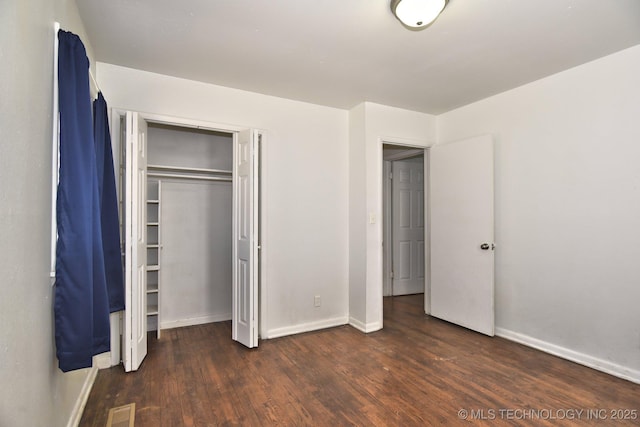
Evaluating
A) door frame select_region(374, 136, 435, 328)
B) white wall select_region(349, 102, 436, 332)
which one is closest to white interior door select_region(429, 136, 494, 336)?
door frame select_region(374, 136, 435, 328)

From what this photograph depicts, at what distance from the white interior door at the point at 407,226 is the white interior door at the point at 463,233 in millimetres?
1235

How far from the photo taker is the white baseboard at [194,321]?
3.69 metres

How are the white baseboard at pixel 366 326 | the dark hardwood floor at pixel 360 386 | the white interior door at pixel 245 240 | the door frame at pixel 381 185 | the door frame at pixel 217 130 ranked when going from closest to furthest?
the dark hardwood floor at pixel 360 386 < the door frame at pixel 217 130 < the white interior door at pixel 245 240 < the white baseboard at pixel 366 326 < the door frame at pixel 381 185

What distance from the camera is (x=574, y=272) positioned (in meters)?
2.86

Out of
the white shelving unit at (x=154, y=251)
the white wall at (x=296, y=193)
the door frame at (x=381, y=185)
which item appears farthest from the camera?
the door frame at (x=381, y=185)

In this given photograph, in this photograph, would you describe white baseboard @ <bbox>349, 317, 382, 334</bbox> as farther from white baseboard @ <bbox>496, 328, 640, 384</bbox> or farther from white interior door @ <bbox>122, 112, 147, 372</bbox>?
white interior door @ <bbox>122, 112, 147, 372</bbox>

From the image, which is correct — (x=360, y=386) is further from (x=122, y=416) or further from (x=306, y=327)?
(x=122, y=416)

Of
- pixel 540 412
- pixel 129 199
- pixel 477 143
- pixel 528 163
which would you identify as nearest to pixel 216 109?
pixel 129 199

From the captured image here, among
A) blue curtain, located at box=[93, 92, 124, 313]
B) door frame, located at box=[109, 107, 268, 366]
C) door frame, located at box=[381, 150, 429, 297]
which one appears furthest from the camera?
door frame, located at box=[381, 150, 429, 297]

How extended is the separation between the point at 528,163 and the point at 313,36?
2.32 meters

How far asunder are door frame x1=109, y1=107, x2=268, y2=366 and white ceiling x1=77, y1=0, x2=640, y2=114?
0.40 m

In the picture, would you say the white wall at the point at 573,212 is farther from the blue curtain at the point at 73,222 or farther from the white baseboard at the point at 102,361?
the white baseboard at the point at 102,361

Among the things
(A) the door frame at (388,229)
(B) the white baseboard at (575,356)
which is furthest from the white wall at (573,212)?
(A) the door frame at (388,229)

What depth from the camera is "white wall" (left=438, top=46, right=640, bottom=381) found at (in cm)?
256
